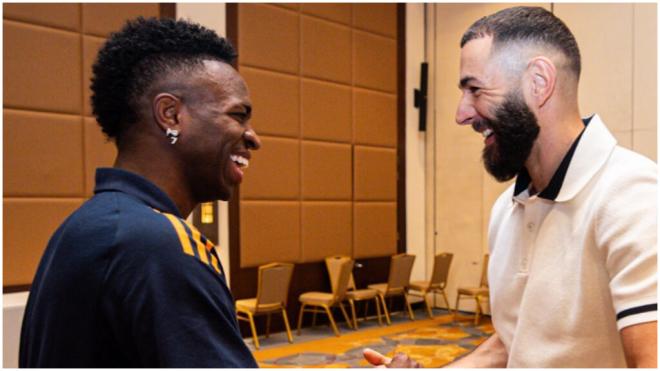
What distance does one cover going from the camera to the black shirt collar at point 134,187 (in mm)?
1039

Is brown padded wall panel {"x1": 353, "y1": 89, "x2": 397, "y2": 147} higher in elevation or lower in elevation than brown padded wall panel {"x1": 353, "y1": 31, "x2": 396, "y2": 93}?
lower

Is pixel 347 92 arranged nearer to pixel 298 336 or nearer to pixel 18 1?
pixel 298 336

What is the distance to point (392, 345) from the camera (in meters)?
6.13

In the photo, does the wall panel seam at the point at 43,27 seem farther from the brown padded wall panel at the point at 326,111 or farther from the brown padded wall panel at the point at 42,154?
the brown padded wall panel at the point at 326,111

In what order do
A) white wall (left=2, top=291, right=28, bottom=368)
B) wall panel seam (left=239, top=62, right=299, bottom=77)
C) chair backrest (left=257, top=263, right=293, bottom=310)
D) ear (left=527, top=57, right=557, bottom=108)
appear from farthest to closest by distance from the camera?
wall panel seam (left=239, top=62, right=299, bottom=77) < chair backrest (left=257, top=263, right=293, bottom=310) < white wall (left=2, top=291, right=28, bottom=368) < ear (left=527, top=57, right=557, bottom=108)

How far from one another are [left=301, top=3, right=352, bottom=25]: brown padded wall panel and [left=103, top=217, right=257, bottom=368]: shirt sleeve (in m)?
6.65

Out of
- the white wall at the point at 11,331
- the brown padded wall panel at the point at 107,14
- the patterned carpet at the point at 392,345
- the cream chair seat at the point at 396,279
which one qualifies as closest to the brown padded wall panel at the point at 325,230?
the cream chair seat at the point at 396,279

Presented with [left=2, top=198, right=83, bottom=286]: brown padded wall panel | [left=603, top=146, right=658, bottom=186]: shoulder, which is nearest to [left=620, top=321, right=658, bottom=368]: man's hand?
[left=603, top=146, right=658, bottom=186]: shoulder

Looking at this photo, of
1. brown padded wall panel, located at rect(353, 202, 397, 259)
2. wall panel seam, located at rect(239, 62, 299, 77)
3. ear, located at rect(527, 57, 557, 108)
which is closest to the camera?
ear, located at rect(527, 57, 557, 108)

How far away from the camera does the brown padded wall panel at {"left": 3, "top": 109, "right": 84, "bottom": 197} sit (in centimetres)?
498

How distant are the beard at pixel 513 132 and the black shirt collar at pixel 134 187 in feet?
2.47

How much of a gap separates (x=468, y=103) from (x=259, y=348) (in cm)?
500

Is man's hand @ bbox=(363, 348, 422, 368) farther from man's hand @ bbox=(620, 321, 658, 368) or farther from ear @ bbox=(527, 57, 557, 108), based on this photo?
ear @ bbox=(527, 57, 557, 108)

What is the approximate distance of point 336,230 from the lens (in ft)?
24.7
